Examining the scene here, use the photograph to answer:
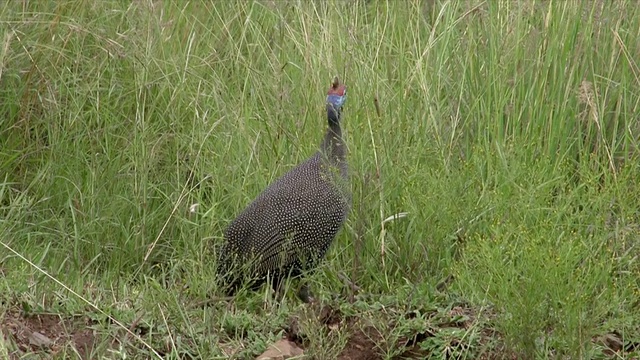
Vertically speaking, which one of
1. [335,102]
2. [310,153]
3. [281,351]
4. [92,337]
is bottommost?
[310,153]

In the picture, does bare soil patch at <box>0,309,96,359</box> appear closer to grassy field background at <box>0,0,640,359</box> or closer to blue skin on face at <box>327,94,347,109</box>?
grassy field background at <box>0,0,640,359</box>

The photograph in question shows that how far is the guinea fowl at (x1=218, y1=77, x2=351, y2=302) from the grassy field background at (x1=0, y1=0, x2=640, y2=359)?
0.09 meters

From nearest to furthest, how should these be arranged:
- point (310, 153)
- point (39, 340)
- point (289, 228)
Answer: point (39, 340) → point (289, 228) → point (310, 153)

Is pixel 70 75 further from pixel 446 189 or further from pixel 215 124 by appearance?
pixel 446 189

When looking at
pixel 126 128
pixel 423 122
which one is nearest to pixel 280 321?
pixel 423 122

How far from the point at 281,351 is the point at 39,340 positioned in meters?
0.79

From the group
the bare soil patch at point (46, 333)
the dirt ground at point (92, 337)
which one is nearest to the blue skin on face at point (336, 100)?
the dirt ground at point (92, 337)

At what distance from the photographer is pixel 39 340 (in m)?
4.29

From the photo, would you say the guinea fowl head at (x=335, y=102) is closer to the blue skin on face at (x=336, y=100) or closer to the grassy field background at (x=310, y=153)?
the blue skin on face at (x=336, y=100)

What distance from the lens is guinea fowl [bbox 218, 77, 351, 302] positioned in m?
5.20

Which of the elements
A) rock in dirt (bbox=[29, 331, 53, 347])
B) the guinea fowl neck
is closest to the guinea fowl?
the guinea fowl neck

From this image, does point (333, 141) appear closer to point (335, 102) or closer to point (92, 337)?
point (335, 102)

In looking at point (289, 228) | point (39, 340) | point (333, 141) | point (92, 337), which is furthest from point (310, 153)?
point (39, 340)

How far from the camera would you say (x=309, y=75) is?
249 inches
